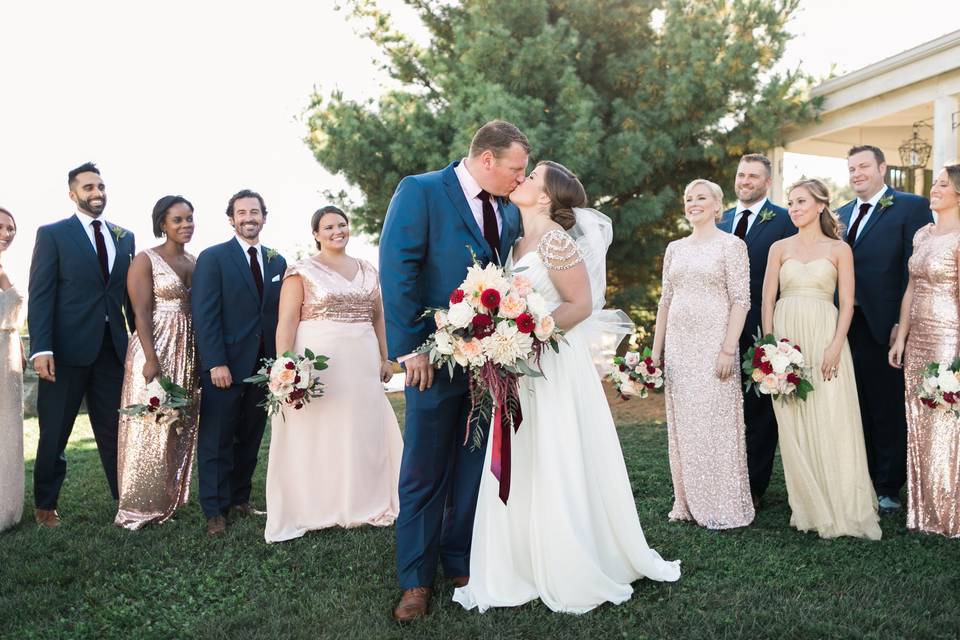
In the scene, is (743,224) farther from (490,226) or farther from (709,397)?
(490,226)

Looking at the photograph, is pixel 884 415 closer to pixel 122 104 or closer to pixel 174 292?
pixel 174 292

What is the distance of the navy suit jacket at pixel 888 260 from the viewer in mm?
5816

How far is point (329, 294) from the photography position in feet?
18.6

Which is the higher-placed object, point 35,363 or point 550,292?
point 550,292

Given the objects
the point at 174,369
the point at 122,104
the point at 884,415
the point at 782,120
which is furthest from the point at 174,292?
the point at 122,104

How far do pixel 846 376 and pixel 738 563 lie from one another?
159 centimetres

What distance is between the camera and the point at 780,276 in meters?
5.53

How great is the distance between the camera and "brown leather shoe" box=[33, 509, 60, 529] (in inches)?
228

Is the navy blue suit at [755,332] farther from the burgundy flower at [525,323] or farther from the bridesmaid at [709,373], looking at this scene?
the burgundy flower at [525,323]

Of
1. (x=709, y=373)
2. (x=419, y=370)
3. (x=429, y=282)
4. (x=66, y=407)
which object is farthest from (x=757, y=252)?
(x=66, y=407)

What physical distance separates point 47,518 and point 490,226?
415cm

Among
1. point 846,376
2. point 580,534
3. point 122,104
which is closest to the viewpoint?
point 580,534

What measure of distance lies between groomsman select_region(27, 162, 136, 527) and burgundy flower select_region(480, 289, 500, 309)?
3747 millimetres

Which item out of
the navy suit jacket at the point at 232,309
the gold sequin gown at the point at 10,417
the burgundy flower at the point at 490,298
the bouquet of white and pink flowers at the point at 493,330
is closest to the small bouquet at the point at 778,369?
the bouquet of white and pink flowers at the point at 493,330
